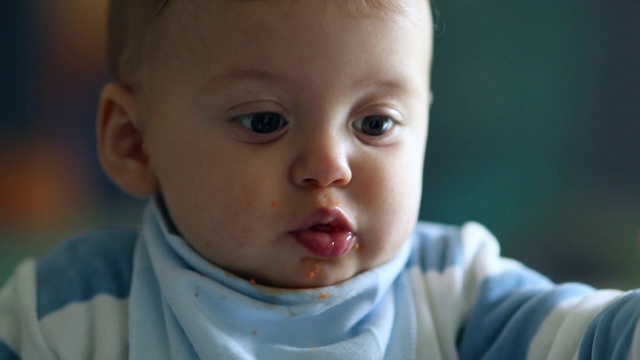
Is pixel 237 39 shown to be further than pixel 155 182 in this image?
No

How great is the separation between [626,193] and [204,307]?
26.4 inches

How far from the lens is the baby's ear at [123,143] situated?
39.2 inches

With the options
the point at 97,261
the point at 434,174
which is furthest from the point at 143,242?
the point at 434,174

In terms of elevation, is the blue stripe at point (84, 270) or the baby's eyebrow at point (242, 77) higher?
the baby's eyebrow at point (242, 77)

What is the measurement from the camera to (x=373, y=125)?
894 mm

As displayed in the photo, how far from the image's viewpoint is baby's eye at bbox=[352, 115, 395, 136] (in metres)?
0.88

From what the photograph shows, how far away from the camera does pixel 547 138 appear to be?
130 centimetres

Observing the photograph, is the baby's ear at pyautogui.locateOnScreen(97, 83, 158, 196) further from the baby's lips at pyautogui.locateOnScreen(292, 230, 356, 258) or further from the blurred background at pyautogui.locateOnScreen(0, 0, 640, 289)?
the blurred background at pyautogui.locateOnScreen(0, 0, 640, 289)

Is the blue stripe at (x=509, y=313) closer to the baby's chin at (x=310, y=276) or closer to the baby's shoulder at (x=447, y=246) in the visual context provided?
the baby's shoulder at (x=447, y=246)

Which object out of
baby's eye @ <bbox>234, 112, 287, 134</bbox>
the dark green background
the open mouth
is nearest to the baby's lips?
the open mouth

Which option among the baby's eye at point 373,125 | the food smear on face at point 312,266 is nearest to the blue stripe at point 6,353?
the food smear on face at point 312,266

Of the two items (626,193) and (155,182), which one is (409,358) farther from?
(626,193)

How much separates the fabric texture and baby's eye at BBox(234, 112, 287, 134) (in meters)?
0.16

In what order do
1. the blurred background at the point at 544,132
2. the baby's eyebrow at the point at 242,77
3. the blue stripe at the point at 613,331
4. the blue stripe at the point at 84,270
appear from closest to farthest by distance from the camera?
the blue stripe at the point at 613,331
the baby's eyebrow at the point at 242,77
the blue stripe at the point at 84,270
the blurred background at the point at 544,132
